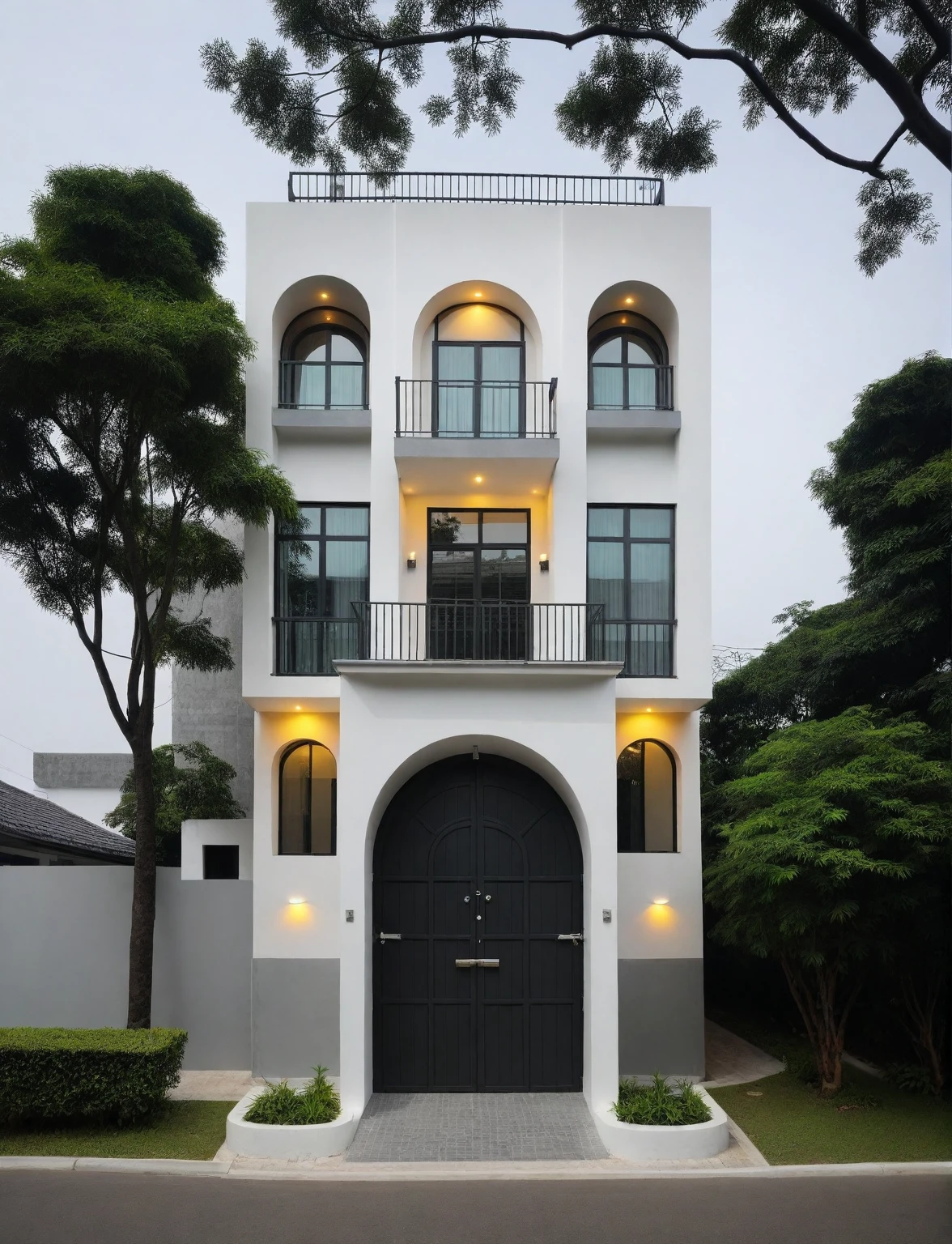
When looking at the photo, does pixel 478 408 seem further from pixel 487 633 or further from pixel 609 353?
pixel 487 633

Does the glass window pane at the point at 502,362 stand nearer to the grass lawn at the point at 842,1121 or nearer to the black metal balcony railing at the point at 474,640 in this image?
the black metal balcony railing at the point at 474,640

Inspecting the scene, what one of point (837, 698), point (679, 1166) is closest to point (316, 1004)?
point (679, 1166)

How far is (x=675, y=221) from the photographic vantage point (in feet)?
40.2

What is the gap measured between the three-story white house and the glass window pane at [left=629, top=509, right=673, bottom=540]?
31mm

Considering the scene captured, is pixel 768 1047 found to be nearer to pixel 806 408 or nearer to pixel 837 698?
pixel 837 698

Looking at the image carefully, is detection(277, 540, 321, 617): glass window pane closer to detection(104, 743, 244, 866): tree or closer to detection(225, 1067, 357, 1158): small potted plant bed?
detection(225, 1067, 357, 1158): small potted plant bed

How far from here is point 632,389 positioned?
12.5 meters

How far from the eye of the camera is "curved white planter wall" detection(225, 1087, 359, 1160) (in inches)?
349

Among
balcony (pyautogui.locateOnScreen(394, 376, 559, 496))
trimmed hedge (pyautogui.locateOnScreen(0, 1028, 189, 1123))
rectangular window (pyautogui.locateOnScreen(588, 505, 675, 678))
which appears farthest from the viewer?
rectangular window (pyautogui.locateOnScreen(588, 505, 675, 678))

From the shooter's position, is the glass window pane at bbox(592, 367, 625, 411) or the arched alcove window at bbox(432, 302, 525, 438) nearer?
the arched alcove window at bbox(432, 302, 525, 438)

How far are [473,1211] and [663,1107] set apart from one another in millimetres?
2347

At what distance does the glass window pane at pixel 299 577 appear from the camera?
1207cm

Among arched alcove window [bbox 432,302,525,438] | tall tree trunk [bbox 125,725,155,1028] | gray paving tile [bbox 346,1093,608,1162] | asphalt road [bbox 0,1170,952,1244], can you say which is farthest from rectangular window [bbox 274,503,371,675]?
asphalt road [bbox 0,1170,952,1244]

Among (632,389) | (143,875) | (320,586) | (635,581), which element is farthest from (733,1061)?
(632,389)
